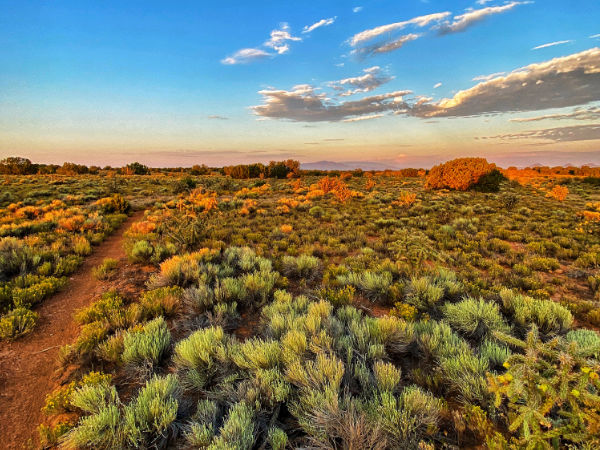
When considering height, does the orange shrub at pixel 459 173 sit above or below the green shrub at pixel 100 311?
above

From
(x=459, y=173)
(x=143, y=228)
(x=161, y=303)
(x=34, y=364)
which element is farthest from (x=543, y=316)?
(x=459, y=173)

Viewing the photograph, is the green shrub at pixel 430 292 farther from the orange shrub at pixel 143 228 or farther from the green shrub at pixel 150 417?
the orange shrub at pixel 143 228

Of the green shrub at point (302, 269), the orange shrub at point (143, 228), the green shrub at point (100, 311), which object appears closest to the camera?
the green shrub at point (100, 311)

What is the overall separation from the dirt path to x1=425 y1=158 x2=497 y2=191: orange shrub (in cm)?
2895


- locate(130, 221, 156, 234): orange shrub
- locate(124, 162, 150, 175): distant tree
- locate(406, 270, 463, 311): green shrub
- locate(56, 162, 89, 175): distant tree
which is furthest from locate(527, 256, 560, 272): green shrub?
locate(56, 162, 89, 175): distant tree

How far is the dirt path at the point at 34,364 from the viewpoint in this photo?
294 centimetres

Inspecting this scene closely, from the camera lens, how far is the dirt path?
116 inches

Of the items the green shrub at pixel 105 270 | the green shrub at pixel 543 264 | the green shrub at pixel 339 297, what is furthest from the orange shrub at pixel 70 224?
the green shrub at pixel 543 264

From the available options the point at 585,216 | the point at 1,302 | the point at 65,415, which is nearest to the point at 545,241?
the point at 585,216

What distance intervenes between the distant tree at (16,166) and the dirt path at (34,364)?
61.8 meters

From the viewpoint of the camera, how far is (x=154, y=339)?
3.88 metres

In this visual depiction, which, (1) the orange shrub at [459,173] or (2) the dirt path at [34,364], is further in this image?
(1) the orange shrub at [459,173]

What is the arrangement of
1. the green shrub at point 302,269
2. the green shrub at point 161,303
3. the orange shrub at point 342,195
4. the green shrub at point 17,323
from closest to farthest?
the green shrub at point 17,323 → the green shrub at point 161,303 → the green shrub at point 302,269 → the orange shrub at point 342,195

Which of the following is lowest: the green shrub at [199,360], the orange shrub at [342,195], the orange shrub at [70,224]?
the green shrub at [199,360]
